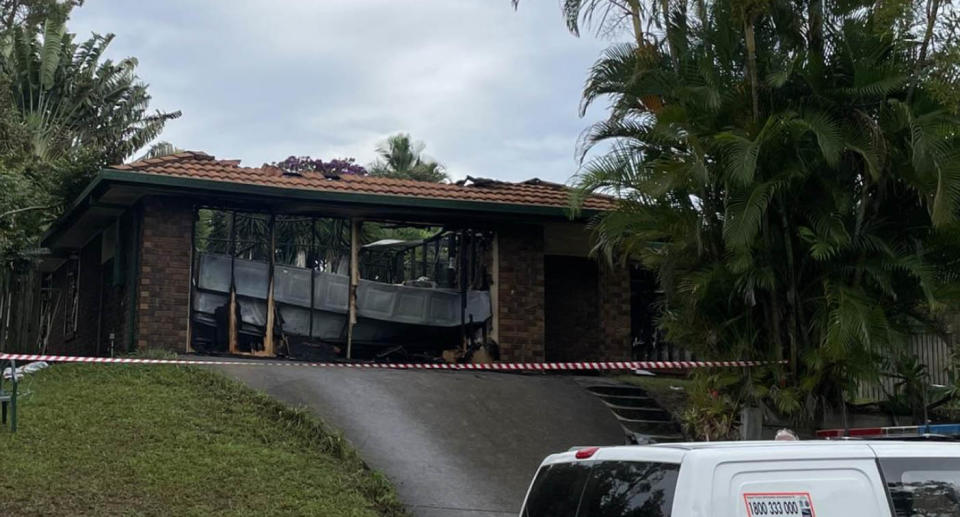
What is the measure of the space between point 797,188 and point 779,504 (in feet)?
26.7

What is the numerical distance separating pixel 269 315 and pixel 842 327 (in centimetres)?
895

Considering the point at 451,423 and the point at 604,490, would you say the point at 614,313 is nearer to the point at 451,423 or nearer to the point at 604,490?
the point at 451,423

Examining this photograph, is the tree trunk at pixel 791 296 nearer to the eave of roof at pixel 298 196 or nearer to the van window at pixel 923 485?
the eave of roof at pixel 298 196

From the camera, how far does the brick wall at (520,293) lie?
17.9m

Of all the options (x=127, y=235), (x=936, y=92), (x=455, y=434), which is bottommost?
(x=455, y=434)

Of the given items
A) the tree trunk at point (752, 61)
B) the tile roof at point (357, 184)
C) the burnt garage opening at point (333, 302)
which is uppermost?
the tree trunk at point (752, 61)

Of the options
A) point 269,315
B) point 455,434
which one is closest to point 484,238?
point 269,315

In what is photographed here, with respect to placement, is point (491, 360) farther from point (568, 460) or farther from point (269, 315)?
point (568, 460)

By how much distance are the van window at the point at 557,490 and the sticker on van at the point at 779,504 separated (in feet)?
2.84

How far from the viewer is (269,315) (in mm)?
17219

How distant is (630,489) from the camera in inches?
194

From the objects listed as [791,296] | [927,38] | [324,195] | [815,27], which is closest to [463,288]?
[324,195]

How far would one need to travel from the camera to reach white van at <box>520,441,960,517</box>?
4.64m

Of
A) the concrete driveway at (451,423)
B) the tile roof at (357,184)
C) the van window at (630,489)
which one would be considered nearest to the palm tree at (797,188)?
the concrete driveway at (451,423)
